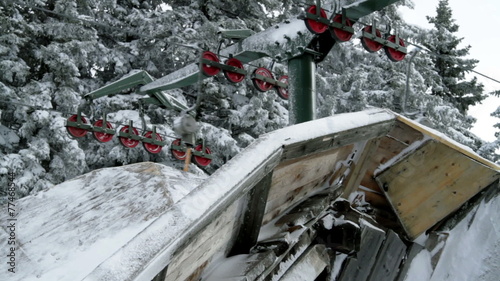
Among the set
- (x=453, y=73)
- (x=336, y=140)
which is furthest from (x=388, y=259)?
(x=453, y=73)

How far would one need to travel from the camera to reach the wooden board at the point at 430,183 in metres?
3.01

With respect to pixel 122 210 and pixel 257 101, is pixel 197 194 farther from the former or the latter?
pixel 257 101

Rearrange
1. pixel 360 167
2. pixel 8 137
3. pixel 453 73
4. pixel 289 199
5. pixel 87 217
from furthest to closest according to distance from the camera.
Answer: pixel 453 73 → pixel 8 137 → pixel 360 167 → pixel 87 217 → pixel 289 199

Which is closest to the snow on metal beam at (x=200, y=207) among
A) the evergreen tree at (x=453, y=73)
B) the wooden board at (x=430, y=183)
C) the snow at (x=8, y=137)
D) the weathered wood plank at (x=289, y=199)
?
the weathered wood plank at (x=289, y=199)

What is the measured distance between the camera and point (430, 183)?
3.18m

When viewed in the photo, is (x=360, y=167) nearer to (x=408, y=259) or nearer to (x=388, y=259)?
(x=388, y=259)

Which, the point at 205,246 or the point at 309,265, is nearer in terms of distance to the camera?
the point at 205,246

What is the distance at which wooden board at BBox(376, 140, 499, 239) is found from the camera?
3006mm

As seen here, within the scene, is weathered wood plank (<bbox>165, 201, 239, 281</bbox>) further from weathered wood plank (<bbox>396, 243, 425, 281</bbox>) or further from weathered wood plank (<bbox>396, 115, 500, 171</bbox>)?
weathered wood plank (<bbox>396, 243, 425, 281</bbox>)

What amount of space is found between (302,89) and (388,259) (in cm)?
376

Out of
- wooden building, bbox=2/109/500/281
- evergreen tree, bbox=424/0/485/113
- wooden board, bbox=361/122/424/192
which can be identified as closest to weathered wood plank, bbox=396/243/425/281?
wooden building, bbox=2/109/500/281

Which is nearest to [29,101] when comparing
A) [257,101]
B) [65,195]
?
[257,101]

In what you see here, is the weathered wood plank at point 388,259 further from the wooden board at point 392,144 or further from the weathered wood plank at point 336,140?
the weathered wood plank at point 336,140

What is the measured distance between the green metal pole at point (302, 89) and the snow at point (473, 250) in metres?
3.53
